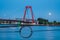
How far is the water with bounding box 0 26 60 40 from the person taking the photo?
193 centimetres

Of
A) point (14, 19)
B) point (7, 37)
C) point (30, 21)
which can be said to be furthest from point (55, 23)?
point (7, 37)

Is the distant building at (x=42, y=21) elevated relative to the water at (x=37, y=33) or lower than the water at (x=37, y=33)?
elevated

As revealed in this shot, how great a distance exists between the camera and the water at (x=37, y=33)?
193cm

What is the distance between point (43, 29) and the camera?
2012mm

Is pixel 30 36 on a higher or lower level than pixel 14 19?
lower

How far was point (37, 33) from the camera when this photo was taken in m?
2.02

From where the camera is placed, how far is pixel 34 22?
1.93 m

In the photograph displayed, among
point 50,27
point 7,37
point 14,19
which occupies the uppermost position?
point 14,19

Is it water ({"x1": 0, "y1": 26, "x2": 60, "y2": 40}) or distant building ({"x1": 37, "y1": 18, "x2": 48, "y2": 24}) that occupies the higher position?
distant building ({"x1": 37, "y1": 18, "x2": 48, "y2": 24})

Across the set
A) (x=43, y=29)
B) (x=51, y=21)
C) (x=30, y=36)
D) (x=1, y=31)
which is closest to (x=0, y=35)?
(x=1, y=31)

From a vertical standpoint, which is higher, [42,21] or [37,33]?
[42,21]

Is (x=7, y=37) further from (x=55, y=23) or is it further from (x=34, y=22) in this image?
(x=55, y=23)

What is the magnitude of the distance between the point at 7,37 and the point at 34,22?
43cm

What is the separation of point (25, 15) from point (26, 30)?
214 millimetres
